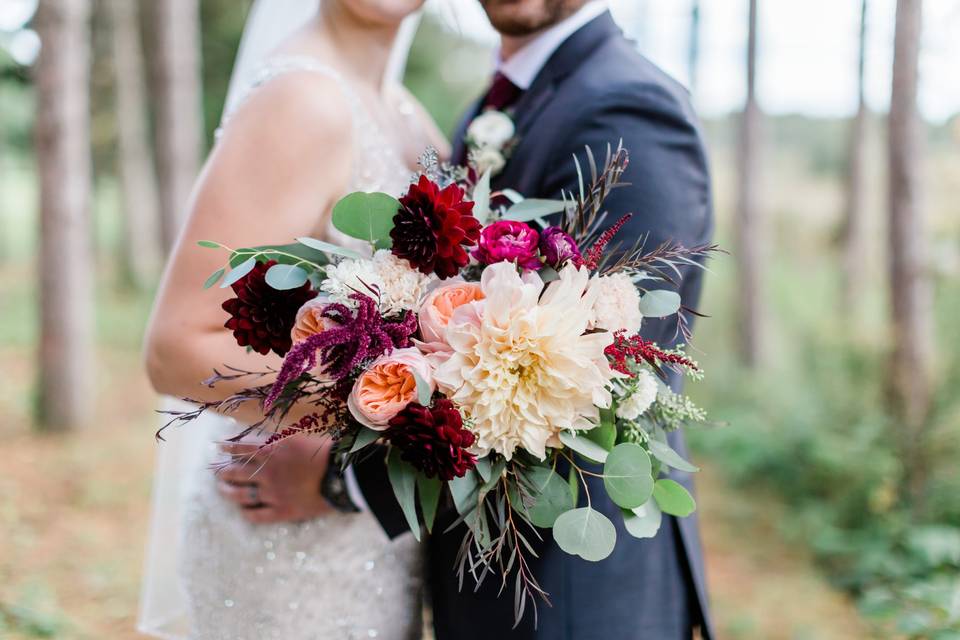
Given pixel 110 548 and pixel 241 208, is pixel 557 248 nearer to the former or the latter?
pixel 241 208

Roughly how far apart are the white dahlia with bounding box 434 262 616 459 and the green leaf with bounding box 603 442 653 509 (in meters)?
0.12

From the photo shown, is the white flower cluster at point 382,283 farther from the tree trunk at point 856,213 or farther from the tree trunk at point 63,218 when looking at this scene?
the tree trunk at point 856,213

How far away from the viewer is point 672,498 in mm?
1457

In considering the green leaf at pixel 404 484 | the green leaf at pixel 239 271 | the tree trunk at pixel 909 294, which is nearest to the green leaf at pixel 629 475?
the green leaf at pixel 404 484

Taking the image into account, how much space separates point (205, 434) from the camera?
7.30 ft

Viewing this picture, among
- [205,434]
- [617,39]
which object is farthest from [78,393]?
[617,39]

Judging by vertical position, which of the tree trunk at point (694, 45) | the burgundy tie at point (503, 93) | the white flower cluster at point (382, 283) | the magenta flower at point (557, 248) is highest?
the tree trunk at point (694, 45)

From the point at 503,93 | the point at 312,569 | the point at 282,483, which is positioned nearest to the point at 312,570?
the point at 312,569

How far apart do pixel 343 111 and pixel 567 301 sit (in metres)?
0.84

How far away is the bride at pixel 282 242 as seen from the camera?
172cm

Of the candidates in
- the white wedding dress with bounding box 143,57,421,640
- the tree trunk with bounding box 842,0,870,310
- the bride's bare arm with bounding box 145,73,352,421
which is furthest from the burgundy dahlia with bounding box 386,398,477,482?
the tree trunk with bounding box 842,0,870,310

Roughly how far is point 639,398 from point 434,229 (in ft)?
1.48

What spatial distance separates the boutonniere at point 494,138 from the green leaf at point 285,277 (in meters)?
0.64

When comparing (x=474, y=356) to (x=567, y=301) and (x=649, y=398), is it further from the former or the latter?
(x=649, y=398)
